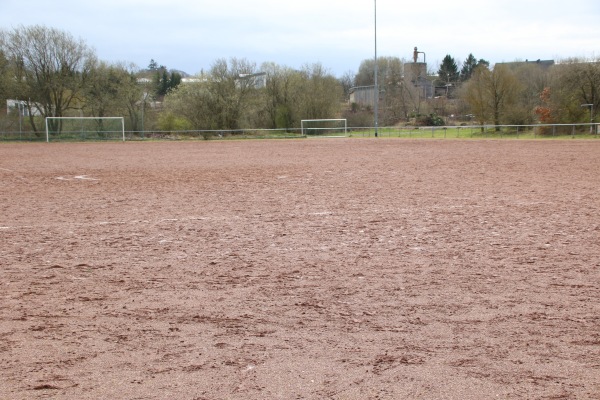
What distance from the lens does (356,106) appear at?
82625 mm

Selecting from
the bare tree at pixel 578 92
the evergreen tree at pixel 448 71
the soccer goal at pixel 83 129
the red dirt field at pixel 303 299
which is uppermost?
the evergreen tree at pixel 448 71

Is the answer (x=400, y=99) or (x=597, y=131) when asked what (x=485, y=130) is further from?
(x=400, y=99)

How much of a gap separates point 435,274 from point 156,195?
27.5ft

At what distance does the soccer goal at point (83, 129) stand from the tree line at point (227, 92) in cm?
298

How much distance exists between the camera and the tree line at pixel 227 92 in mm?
51344

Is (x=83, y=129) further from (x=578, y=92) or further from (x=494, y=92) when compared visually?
(x=578, y=92)

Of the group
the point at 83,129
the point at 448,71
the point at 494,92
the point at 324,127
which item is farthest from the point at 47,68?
the point at 448,71

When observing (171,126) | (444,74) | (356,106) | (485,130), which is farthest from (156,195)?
(444,74)

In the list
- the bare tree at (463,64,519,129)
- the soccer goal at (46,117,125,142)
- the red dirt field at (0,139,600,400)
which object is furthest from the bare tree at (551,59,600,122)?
the red dirt field at (0,139,600,400)

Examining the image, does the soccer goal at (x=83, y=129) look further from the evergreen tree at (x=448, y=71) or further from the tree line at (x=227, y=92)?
the evergreen tree at (x=448, y=71)

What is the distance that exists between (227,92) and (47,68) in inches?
674

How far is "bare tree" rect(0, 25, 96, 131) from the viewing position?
54.6 m

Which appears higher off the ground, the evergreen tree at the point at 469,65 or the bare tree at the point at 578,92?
the evergreen tree at the point at 469,65

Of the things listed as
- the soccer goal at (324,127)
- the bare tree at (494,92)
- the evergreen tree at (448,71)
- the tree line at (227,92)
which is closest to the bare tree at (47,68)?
the tree line at (227,92)
